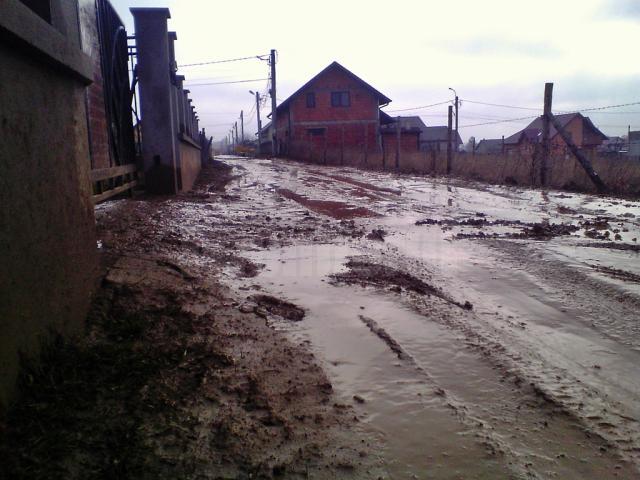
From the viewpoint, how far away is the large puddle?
183 centimetres

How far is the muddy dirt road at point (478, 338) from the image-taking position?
1.94m

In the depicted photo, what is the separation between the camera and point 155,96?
884 cm

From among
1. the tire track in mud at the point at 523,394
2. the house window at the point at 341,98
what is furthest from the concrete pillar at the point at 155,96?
the house window at the point at 341,98

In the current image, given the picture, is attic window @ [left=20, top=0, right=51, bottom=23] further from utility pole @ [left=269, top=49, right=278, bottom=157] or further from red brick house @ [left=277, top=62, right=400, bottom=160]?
utility pole @ [left=269, top=49, right=278, bottom=157]

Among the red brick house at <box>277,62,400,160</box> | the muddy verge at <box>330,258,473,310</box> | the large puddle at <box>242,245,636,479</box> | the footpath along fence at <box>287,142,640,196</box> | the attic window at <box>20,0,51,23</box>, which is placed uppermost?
the red brick house at <box>277,62,400,160</box>

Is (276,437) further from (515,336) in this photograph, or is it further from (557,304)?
(557,304)

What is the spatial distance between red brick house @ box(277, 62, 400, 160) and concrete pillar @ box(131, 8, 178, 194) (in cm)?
3386

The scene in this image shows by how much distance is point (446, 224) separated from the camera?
6.99m

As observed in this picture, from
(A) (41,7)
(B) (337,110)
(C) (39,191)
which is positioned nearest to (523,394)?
(C) (39,191)

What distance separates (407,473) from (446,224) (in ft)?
18.1

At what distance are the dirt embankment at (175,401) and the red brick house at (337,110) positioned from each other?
132 ft

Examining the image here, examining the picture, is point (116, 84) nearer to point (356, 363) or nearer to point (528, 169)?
point (356, 363)

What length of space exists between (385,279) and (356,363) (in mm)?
1583

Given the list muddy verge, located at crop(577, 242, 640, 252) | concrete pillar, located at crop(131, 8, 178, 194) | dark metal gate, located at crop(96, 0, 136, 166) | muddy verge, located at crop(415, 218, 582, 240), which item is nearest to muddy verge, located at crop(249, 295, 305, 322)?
muddy verge, located at crop(415, 218, 582, 240)
